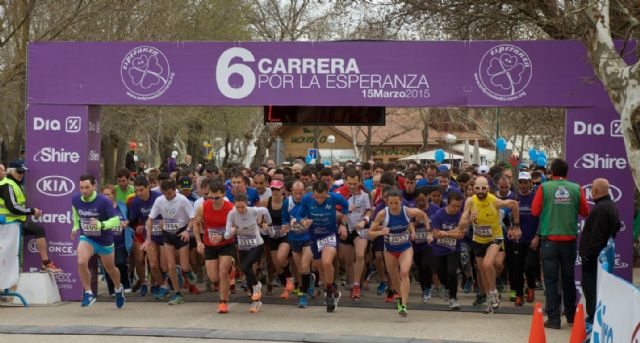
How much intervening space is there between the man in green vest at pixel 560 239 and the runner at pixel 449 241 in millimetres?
1680

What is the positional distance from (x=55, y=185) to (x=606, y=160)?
7720mm

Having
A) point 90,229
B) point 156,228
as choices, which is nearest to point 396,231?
point 156,228

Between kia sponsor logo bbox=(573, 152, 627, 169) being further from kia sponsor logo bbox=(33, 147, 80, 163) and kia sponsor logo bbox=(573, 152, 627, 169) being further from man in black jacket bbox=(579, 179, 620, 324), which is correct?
kia sponsor logo bbox=(33, 147, 80, 163)

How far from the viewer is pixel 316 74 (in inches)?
561

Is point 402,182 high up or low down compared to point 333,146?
down

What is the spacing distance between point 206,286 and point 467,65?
5.61m

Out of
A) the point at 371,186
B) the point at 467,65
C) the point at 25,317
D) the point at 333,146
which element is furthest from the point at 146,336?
the point at 333,146

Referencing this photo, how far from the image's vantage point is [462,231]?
45.4ft

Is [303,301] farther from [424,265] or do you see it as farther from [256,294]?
[424,265]

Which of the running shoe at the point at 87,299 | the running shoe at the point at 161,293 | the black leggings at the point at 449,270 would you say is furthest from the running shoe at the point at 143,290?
the black leggings at the point at 449,270

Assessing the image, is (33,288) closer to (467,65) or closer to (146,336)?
(146,336)

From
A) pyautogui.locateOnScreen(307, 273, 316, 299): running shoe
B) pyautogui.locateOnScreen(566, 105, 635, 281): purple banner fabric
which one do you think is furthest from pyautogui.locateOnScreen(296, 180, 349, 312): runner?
pyautogui.locateOnScreen(566, 105, 635, 281): purple banner fabric

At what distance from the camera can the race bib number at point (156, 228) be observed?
14930 mm

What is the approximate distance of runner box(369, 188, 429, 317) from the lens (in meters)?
13.6
